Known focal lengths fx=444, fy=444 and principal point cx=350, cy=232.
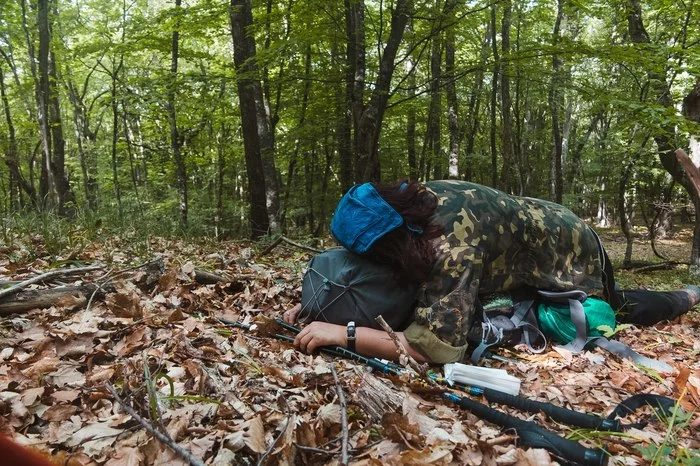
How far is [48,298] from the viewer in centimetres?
295

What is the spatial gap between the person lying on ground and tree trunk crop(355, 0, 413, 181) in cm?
263

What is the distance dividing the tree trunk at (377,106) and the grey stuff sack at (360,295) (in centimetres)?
292

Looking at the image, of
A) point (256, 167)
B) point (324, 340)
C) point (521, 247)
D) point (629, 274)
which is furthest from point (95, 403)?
point (629, 274)

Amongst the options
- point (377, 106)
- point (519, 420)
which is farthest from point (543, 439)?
point (377, 106)

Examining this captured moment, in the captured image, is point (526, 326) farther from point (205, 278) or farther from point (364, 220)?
point (205, 278)

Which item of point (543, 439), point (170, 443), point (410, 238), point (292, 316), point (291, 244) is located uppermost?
point (410, 238)

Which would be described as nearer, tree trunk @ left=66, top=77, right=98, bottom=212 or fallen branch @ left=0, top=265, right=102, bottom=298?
fallen branch @ left=0, top=265, right=102, bottom=298

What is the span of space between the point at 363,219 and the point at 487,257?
894 mm

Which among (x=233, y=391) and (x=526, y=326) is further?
(x=526, y=326)

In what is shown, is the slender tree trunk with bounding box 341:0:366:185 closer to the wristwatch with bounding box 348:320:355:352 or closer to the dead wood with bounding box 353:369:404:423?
the wristwatch with bounding box 348:320:355:352

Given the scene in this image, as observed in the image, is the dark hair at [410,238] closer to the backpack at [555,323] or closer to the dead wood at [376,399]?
the backpack at [555,323]

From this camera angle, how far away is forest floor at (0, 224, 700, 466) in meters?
1.62

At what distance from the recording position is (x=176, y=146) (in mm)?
12070

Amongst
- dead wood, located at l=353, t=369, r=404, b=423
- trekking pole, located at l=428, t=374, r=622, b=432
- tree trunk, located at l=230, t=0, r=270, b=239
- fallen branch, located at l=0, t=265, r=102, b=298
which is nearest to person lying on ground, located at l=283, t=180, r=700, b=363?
trekking pole, located at l=428, t=374, r=622, b=432
